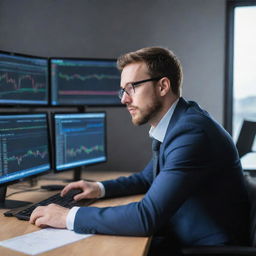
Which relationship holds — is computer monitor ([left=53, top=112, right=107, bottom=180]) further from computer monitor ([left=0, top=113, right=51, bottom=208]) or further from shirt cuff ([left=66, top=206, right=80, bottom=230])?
shirt cuff ([left=66, top=206, right=80, bottom=230])

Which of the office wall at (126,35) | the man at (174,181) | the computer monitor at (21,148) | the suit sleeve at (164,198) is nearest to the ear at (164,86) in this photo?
the man at (174,181)

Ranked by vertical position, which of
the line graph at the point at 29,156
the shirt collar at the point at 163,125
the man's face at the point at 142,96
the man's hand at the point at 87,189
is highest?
the man's face at the point at 142,96

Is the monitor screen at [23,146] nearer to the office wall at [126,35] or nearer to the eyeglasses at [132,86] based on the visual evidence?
the eyeglasses at [132,86]

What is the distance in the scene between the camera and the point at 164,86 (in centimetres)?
161

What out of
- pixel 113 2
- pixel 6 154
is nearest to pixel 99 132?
pixel 6 154

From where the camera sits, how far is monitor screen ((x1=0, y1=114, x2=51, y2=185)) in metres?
1.68

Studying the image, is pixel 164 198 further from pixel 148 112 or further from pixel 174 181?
pixel 148 112

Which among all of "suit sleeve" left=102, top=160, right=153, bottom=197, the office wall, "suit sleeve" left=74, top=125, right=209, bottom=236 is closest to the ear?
"suit sleeve" left=74, top=125, right=209, bottom=236

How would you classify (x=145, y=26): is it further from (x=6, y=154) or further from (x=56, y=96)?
(x=6, y=154)

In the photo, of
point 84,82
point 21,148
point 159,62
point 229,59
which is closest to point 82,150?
point 84,82

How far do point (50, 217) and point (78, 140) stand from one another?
91cm

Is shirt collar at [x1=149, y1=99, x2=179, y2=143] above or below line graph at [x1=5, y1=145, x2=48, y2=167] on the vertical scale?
above

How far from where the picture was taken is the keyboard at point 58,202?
1525 millimetres

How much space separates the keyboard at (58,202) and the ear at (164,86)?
622 millimetres
